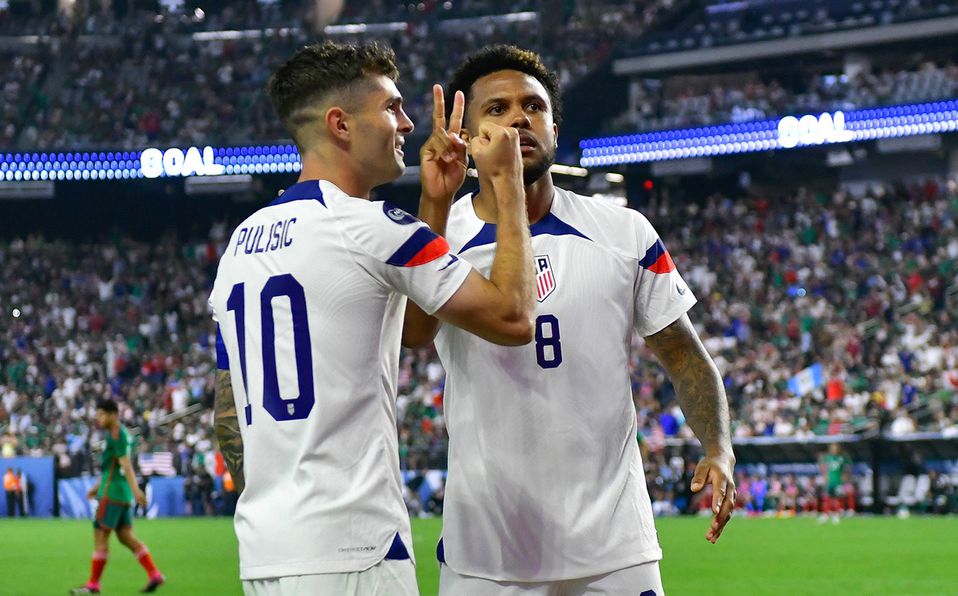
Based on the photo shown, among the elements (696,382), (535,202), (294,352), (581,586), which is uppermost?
(535,202)

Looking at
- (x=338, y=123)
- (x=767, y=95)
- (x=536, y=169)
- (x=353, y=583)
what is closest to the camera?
(x=353, y=583)

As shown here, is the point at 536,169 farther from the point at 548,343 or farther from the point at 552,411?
the point at 552,411

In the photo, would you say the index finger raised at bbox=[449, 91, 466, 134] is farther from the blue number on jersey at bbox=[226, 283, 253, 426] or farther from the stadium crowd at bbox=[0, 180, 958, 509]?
the stadium crowd at bbox=[0, 180, 958, 509]

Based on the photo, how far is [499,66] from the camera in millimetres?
4289

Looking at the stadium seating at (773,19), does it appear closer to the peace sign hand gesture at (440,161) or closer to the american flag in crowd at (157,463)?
the american flag in crowd at (157,463)

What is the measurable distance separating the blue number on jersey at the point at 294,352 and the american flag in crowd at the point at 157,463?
2685 centimetres

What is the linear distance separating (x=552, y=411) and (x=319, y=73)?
126 cm

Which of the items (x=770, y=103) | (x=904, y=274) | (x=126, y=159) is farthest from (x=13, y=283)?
(x=904, y=274)

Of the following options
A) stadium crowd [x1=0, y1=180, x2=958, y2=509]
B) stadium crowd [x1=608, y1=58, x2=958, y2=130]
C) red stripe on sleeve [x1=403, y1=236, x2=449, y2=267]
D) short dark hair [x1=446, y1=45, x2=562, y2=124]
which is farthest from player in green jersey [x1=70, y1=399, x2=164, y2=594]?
stadium crowd [x1=608, y1=58, x2=958, y2=130]

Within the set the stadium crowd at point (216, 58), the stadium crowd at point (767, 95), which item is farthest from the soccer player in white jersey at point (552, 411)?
the stadium crowd at point (216, 58)

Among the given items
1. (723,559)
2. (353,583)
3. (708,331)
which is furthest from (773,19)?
(353,583)

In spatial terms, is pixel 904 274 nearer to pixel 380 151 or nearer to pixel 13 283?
pixel 13 283

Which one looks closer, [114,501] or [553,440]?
[553,440]

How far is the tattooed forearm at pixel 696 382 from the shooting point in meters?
4.32
